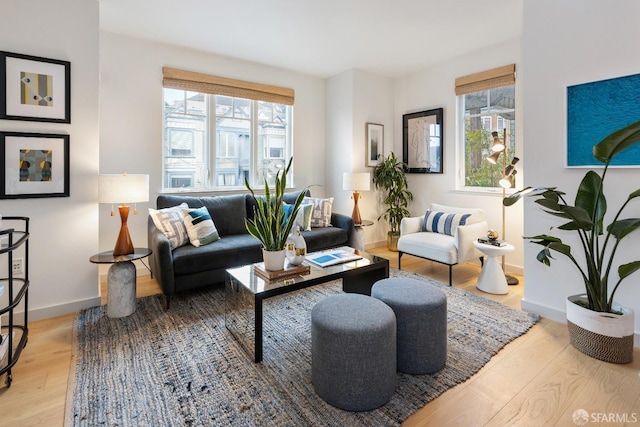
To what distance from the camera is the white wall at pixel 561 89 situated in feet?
6.99

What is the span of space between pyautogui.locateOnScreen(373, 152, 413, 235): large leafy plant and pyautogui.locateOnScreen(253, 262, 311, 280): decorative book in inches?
108

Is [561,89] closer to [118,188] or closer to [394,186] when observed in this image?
[394,186]

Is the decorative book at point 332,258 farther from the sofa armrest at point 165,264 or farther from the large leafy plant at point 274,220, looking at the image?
the sofa armrest at point 165,264

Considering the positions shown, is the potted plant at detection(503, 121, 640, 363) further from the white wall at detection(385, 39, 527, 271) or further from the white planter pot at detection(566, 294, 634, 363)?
the white wall at detection(385, 39, 527, 271)

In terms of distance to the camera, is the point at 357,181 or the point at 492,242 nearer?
the point at 492,242

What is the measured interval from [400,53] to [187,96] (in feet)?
8.67

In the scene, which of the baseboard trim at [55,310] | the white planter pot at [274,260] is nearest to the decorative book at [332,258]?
the white planter pot at [274,260]

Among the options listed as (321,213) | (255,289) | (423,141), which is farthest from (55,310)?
(423,141)

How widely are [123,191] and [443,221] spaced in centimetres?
322

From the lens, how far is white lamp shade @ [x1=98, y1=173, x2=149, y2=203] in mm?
2574

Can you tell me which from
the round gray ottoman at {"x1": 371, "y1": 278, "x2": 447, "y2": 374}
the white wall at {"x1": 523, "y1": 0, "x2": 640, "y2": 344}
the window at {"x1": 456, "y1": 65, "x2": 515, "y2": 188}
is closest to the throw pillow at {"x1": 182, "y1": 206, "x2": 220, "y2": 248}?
the round gray ottoman at {"x1": 371, "y1": 278, "x2": 447, "y2": 374}

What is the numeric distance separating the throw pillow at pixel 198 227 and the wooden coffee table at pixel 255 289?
0.84 metres

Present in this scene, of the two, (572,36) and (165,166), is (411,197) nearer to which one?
(572,36)

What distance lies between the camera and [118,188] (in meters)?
2.59
